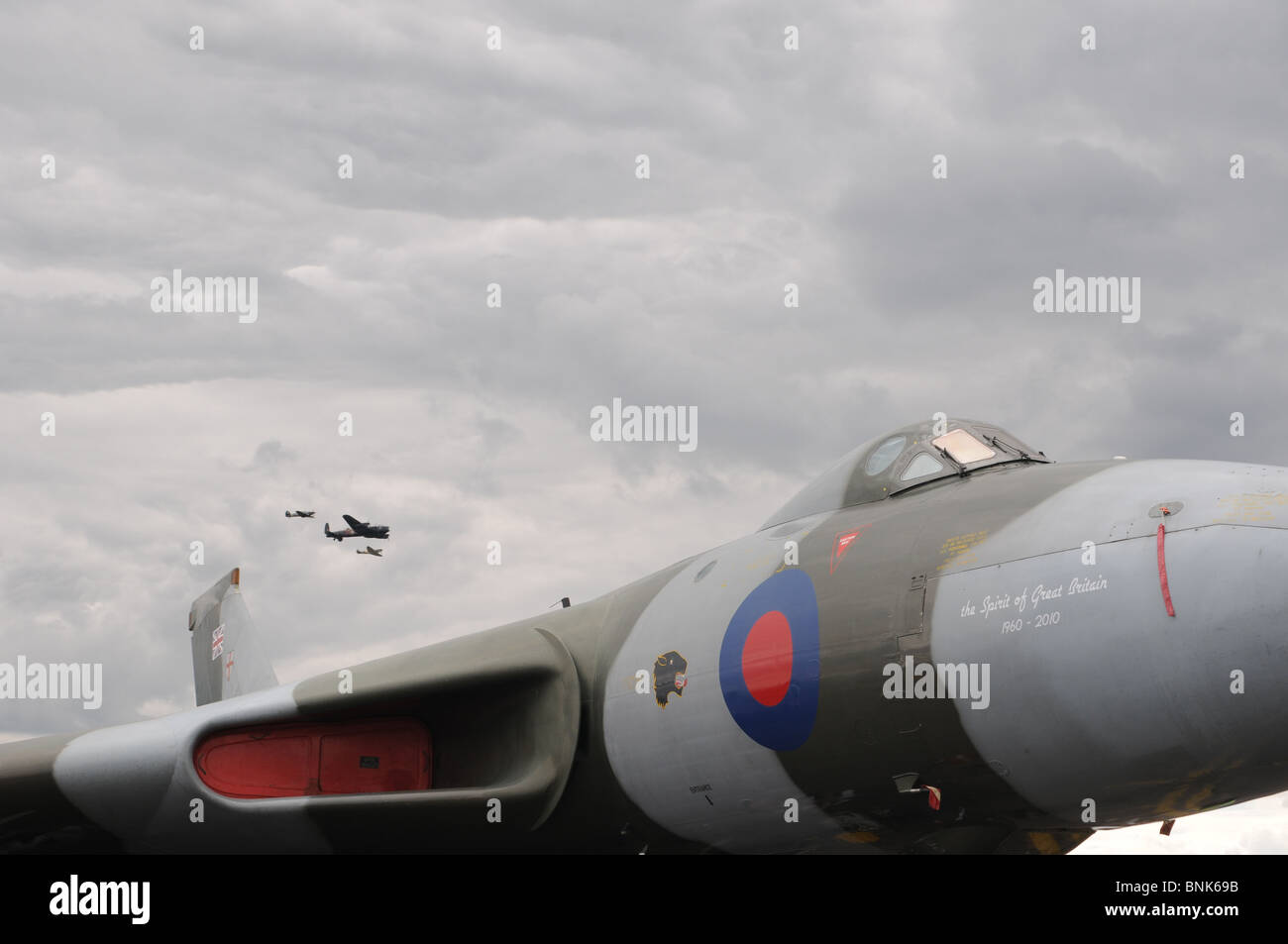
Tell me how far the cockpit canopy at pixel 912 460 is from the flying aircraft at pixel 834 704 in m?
0.03

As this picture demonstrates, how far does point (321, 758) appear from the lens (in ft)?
35.8

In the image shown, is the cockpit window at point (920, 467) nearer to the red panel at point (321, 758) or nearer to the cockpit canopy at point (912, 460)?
the cockpit canopy at point (912, 460)

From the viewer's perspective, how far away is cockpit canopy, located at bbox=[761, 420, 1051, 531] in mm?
9008

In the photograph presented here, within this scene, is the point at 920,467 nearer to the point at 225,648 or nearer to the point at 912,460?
the point at 912,460

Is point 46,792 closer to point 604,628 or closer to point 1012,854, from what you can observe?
point 604,628

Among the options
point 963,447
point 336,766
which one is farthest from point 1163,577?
point 336,766

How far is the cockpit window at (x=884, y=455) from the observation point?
30.6 ft

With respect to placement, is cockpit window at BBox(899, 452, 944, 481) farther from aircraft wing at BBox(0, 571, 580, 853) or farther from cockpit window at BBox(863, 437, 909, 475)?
aircraft wing at BBox(0, 571, 580, 853)

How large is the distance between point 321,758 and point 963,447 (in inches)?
230

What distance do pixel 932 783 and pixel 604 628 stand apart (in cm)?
334

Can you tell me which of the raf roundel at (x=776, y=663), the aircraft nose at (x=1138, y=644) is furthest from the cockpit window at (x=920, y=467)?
the aircraft nose at (x=1138, y=644)
